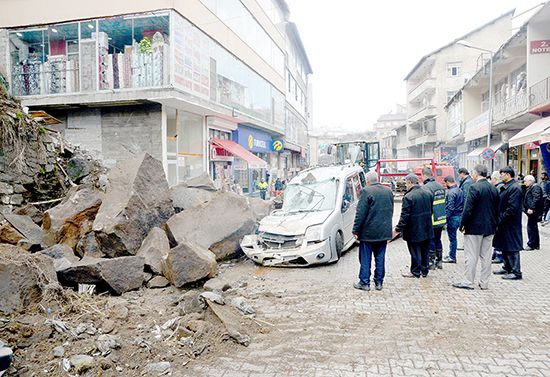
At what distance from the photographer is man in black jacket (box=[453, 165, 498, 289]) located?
6.18 m

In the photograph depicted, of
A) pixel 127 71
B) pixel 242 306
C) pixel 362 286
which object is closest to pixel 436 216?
pixel 362 286

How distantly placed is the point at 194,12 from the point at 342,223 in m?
10.4

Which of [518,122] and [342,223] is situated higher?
[518,122]

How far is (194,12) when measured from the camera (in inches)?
596

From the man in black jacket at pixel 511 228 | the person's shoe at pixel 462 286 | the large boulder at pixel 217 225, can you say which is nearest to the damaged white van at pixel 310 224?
the large boulder at pixel 217 225

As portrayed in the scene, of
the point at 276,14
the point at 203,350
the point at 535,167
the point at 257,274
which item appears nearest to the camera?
the point at 203,350

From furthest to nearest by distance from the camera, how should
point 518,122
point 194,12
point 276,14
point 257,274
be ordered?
point 276,14 → point 518,122 → point 194,12 → point 257,274

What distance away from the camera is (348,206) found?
933 centimetres

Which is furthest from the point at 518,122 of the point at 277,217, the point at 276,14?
the point at 277,217

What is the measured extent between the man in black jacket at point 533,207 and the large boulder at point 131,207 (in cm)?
767

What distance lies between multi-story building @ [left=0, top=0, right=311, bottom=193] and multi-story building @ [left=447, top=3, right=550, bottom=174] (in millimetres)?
12620

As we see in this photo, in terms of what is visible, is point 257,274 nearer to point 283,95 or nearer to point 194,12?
point 194,12

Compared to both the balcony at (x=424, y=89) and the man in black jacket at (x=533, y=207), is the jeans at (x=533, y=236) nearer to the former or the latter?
the man in black jacket at (x=533, y=207)

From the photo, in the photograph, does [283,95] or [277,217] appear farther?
[283,95]
